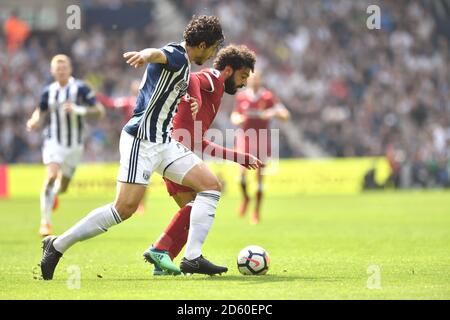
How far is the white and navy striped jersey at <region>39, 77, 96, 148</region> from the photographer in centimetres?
1449

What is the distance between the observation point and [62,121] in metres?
14.6

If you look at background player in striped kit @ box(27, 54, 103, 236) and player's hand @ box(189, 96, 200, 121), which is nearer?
player's hand @ box(189, 96, 200, 121)

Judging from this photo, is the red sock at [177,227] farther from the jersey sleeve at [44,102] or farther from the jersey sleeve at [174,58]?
the jersey sleeve at [44,102]

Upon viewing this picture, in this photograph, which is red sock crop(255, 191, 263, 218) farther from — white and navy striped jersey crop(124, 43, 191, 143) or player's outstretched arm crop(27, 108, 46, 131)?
white and navy striped jersey crop(124, 43, 191, 143)

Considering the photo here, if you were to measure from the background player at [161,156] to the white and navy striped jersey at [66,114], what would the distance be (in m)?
6.20

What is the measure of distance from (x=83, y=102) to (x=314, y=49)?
62.7ft

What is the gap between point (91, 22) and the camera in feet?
111

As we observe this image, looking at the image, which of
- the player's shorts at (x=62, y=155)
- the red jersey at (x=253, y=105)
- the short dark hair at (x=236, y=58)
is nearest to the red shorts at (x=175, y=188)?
the short dark hair at (x=236, y=58)

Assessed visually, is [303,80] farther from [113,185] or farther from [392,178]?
[113,185]

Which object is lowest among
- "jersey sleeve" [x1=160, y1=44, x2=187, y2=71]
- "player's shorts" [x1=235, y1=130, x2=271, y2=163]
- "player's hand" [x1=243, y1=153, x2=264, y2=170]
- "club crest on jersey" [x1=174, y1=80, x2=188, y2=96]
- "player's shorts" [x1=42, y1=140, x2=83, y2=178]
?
"player's hand" [x1=243, y1=153, x2=264, y2=170]

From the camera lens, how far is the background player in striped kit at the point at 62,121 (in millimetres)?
14164

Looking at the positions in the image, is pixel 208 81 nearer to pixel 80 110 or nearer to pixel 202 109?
pixel 202 109

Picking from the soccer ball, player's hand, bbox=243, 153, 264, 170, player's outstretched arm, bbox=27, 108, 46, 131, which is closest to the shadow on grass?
the soccer ball

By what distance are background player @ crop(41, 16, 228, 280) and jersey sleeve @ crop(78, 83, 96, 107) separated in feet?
20.6
